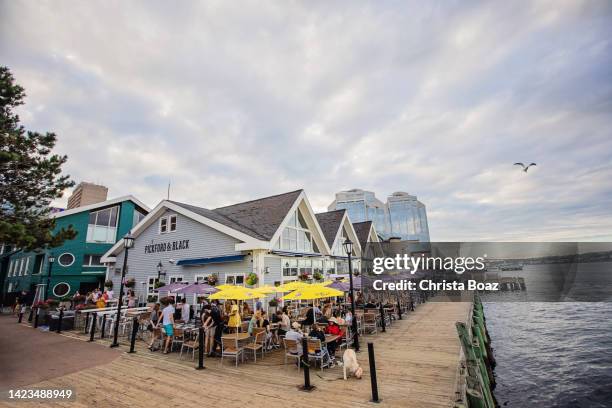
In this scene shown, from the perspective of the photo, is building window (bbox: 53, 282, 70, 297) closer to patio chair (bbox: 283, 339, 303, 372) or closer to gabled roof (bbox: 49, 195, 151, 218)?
gabled roof (bbox: 49, 195, 151, 218)

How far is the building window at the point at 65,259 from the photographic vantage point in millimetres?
24742

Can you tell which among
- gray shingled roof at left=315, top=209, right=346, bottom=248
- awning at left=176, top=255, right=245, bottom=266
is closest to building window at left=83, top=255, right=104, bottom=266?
awning at left=176, top=255, right=245, bottom=266

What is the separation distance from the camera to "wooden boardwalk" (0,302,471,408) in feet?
21.2

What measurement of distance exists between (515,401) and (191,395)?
13210 mm

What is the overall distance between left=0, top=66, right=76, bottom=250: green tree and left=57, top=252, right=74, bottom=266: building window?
1527cm

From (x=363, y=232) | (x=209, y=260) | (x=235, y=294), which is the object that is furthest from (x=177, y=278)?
(x=363, y=232)

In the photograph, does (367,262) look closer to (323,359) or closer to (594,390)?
(594,390)

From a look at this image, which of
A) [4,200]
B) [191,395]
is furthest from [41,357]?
[191,395]

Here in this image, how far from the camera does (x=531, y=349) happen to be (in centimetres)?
1972

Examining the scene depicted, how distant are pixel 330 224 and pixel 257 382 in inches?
804

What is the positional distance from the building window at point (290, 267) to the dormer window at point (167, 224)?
794cm

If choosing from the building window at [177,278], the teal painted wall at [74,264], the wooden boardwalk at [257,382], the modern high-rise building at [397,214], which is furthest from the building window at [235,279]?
the modern high-rise building at [397,214]

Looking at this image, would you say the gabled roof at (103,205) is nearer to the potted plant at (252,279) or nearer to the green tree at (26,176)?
the green tree at (26,176)

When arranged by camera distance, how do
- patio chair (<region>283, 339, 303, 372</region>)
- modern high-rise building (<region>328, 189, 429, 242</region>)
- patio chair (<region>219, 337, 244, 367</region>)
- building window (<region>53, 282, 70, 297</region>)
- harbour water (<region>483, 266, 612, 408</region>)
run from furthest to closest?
modern high-rise building (<region>328, 189, 429, 242</region>) → building window (<region>53, 282, 70, 297</region>) → harbour water (<region>483, 266, 612, 408</region>) → patio chair (<region>219, 337, 244, 367</region>) → patio chair (<region>283, 339, 303, 372</region>)
